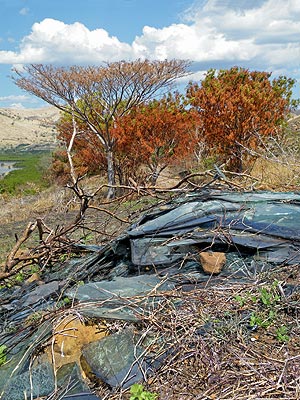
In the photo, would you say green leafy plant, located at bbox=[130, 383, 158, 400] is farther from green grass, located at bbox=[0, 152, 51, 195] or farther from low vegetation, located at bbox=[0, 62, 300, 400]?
green grass, located at bbox=[0, 152, 51, 195]

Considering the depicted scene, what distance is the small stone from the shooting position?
286 cm

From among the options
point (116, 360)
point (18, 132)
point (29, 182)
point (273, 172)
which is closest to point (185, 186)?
point (116, 360)

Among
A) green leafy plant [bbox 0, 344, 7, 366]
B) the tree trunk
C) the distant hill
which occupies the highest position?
green leafy plant [bbox 0, 344, 7, 366]

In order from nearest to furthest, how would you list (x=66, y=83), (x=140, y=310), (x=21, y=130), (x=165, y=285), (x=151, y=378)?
(x=151, y=378) < (x=140, y=310) < (x=165, y=285) < (x=66, y=83) < (x=21, y=130)

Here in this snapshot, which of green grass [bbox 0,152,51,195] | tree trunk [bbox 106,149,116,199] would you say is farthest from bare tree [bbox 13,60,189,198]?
green grass [bbox 0,152,51,195]

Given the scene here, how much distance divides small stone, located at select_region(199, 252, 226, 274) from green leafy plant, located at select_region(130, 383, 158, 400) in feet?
3.66

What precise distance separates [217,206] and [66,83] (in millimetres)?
10590

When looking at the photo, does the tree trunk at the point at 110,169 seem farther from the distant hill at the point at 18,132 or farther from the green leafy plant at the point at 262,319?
the distant hill at the point at 18,132

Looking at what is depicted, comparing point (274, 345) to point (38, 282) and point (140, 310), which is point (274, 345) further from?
point (38, 282)

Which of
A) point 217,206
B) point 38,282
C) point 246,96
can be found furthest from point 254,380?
point 246,96

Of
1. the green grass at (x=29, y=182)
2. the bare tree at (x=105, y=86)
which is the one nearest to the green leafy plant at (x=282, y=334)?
the bare tree at (x=105, y=86)

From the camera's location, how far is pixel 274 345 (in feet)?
7.07

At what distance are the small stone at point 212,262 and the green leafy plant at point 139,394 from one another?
3.66 ft

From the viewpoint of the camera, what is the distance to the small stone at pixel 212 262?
286 centimetres
